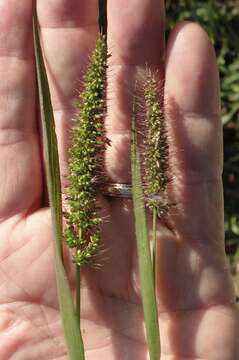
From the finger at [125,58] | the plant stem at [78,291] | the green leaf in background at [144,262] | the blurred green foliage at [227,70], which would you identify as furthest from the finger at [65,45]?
the blurred green foliage at [227,70]

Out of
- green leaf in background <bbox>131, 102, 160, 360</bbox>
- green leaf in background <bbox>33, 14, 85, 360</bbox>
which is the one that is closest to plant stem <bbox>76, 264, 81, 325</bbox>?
green leaf in background <bbox>33, 14, 85, 360</bbox>

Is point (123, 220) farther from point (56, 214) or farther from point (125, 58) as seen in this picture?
point (125, 58)

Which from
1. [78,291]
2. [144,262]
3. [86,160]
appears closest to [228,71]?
[86,160]

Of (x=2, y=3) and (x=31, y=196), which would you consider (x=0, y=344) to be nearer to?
(x=31, y=196)

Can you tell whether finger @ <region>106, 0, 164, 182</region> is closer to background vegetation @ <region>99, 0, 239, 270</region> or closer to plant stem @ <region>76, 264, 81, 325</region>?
plant stem @ <region>76, 264, 81, 325</region>

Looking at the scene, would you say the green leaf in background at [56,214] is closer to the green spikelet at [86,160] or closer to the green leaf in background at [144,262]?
the green spikelet at [86,160]
